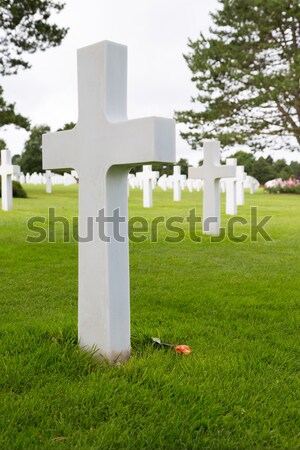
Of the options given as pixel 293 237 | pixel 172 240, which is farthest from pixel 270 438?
pixel 293 237

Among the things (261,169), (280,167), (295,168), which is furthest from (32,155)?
(280,167)

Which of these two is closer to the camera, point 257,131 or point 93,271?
point 93,271

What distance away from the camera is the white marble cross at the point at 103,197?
272 centimetres

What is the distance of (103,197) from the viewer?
2.74 meters

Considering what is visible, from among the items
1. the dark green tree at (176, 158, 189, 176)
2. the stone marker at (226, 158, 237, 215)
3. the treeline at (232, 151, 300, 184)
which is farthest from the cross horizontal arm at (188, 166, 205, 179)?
the treeline at (232, 151, 300, 184)

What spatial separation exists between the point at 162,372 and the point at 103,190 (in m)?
1.01

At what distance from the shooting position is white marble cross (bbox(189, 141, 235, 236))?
29.3 ft

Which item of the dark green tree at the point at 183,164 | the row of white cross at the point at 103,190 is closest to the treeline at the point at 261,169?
the dark green tree at the point at 183,164

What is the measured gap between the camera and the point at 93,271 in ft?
9.27

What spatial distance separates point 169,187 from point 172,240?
25476 mm

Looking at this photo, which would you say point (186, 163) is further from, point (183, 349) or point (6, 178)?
point (183, 349)

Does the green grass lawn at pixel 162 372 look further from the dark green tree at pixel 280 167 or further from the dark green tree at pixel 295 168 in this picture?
the dark green tree at pixel 280 167

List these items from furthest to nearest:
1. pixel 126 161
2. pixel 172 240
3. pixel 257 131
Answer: pixel 257 131 → pixel 172 240 → pixel 126 161

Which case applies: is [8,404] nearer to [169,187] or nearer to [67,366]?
[67,366]
